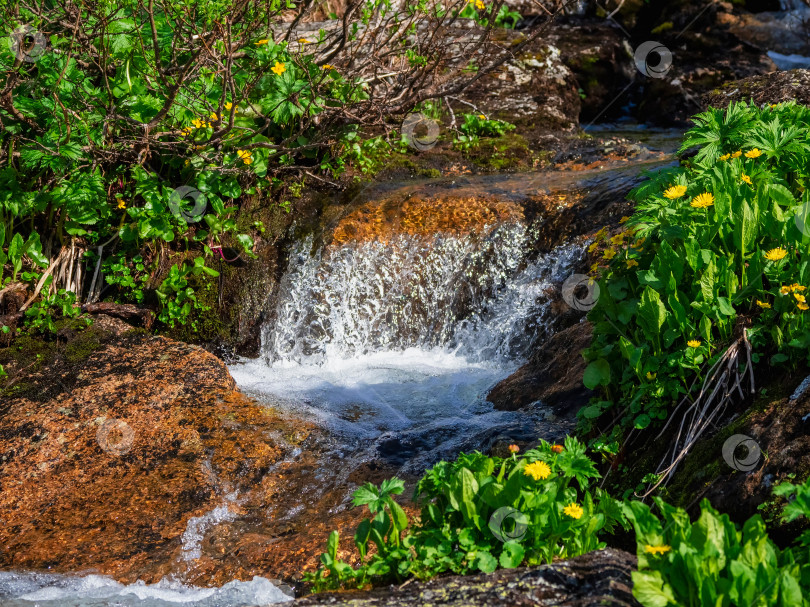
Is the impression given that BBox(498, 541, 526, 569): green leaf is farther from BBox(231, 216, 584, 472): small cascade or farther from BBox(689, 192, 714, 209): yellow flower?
BBox(231, 216, 584, 472): small cascade

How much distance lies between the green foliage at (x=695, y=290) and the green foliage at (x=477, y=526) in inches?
31.7

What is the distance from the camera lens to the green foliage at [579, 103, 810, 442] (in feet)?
9.34

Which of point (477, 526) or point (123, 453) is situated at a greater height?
point (477, 526)

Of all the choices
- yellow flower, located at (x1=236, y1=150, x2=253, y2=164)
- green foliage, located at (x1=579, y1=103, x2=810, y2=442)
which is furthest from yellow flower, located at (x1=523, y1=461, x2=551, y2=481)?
yellow flower, located at (x1=236, y1=150, x2=253, y2=164)

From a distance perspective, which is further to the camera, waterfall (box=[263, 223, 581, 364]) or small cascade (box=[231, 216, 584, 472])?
waterfall (box=[263, 223, 581, 364])

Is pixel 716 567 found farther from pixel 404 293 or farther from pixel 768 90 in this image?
pixel 768 90

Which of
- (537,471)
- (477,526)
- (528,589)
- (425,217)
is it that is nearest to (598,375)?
(537,471)

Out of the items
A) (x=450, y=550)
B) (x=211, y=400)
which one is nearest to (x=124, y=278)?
(x=211, y=400)

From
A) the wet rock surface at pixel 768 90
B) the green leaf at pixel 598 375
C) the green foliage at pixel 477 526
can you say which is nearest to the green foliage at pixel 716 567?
the green foliage at pixel 477 526

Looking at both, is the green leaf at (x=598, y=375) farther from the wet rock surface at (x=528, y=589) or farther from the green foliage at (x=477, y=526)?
the wet rock surface at (x=528, y=589)

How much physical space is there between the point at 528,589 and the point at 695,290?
1493 mm

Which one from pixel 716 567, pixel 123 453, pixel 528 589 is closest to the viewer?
pixel 716 567

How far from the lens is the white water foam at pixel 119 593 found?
9.75 feet

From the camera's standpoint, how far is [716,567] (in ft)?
5.88
